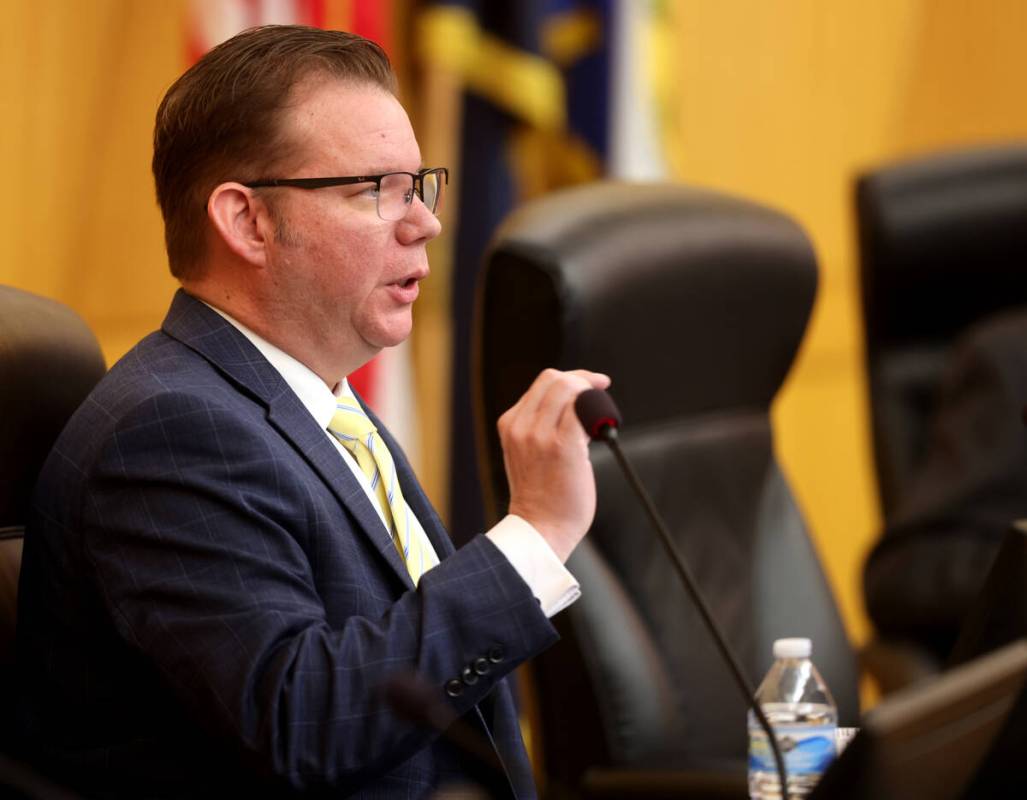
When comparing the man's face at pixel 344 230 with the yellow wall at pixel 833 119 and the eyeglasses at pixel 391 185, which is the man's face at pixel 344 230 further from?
the yellow wall at pixel 833 119

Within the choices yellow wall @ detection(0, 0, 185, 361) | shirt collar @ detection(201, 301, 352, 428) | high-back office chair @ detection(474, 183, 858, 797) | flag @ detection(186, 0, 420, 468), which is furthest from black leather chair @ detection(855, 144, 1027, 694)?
shirt collar @ detection(201, 301, 352, 428)

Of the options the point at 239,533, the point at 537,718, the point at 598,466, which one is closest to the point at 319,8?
the point at 598,466

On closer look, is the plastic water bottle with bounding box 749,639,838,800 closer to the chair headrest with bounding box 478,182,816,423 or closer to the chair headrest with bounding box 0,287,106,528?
the chair headrest with bounding box 478,182,816,423

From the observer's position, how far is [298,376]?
1525 mm

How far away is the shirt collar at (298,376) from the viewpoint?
4.98 ft

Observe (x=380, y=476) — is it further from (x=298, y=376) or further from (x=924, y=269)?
(x=924, y=269)

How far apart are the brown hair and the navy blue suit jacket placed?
5.2 inches

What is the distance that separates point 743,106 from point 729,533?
2.70 meters

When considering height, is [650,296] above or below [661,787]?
above

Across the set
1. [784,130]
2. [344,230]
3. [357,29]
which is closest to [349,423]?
[344,230]

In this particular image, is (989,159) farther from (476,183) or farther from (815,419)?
(815,419)

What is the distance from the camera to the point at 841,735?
1.51 m

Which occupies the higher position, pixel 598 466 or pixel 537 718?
pixel 598 466

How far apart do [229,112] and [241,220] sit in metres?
0.10
